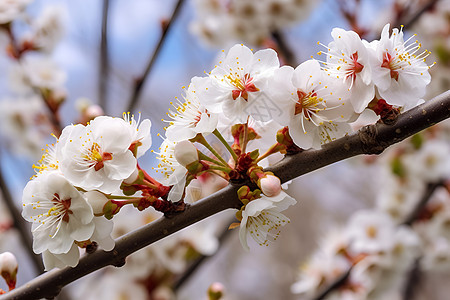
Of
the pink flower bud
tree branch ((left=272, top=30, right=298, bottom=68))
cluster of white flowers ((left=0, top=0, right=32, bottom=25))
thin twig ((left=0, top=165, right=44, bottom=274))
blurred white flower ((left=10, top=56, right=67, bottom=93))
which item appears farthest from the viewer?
tree branch ((left=272, top=30, right=298, bottom=68))

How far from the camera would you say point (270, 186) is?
653 mm

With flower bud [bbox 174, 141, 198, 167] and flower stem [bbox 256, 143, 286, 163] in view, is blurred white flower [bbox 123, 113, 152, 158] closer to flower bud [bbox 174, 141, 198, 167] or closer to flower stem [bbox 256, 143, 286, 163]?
flower bud [bbox 174, 141, 198, 167]

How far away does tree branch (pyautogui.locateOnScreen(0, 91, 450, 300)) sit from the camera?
67cm

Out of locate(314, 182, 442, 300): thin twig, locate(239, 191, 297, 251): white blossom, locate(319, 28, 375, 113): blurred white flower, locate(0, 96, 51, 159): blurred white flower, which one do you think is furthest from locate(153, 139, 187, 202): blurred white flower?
locate(0, 96, 51, 159): blurred white flower

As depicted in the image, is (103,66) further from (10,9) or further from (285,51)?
(285,51)

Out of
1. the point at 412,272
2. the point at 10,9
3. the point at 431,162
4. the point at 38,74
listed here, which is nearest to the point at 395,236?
the point at 431,162

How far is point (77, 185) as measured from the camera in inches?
26.6

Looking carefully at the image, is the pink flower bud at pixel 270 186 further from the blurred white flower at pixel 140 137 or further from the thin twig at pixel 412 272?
the thin twig at pixel 412 272

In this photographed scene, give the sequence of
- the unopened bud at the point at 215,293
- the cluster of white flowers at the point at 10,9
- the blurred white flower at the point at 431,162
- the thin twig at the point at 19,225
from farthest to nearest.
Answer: the blurred white flower at the point at 431,162
the cluster of white flowers at the point at 10,9
the thin twig at the point at 19,225
the unopened bud at the point at 215,293

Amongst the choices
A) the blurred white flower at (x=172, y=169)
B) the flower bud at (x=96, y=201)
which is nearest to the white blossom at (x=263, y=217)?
the blurred white flower at (x=172, y=169)

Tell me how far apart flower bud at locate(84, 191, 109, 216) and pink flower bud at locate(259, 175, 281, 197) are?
24cm

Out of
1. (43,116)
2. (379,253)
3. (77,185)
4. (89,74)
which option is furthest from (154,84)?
(77,185)

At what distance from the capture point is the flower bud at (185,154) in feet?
2.31

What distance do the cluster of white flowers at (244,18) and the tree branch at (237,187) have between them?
Answer: 1908 millimetres
